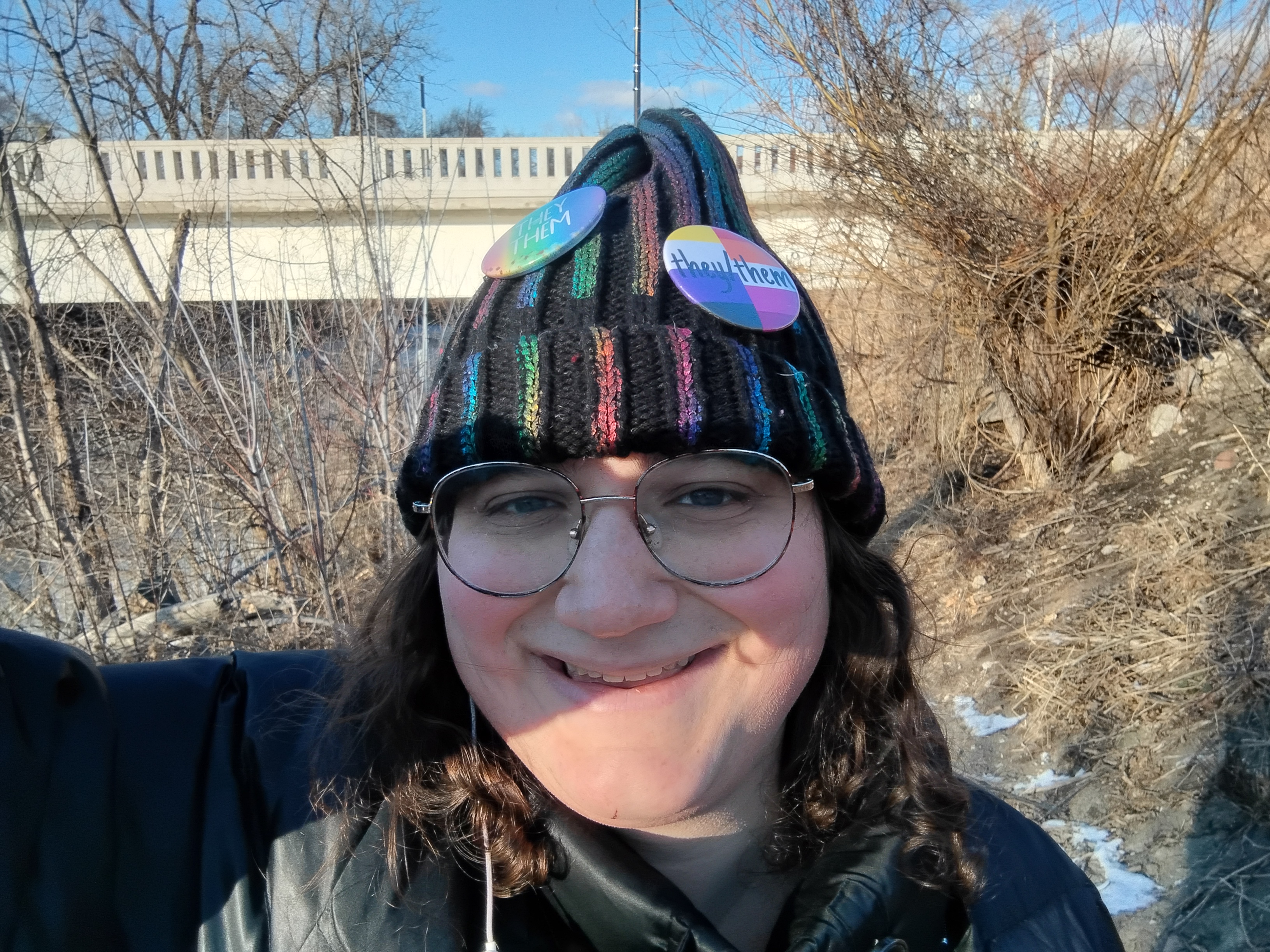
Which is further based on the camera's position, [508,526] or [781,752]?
[781,752]

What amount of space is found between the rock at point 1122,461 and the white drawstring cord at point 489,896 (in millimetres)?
6736

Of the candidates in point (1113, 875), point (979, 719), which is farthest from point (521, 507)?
point (979, 719)

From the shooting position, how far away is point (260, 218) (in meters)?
8.48

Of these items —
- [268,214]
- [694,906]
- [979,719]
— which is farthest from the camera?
[268,214]

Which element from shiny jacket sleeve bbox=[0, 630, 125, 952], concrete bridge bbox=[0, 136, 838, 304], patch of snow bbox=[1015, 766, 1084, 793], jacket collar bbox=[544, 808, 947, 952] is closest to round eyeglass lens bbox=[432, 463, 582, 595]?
jacket collar bbox=[544, 808, 947, 952]

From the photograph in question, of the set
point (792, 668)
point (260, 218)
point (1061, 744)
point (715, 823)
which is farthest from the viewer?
point (260, 218)

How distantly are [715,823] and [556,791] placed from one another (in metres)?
0.30

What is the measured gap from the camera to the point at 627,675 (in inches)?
45.1

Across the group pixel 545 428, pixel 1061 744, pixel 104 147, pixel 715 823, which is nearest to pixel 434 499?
pixel 545 428

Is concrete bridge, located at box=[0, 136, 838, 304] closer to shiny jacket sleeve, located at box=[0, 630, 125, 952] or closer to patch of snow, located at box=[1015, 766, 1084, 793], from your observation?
shiny jacket sleeve, located at box=[0, 630, 125, 952]

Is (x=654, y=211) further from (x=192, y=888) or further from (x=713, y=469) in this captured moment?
(x=192, y=888)

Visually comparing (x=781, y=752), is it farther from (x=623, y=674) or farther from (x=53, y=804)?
(x=53, y=804)

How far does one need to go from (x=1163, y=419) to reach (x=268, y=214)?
8342 mm

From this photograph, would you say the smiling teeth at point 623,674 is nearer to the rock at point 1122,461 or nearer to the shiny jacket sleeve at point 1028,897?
the shiny jacket sleeve at point 1028,897
